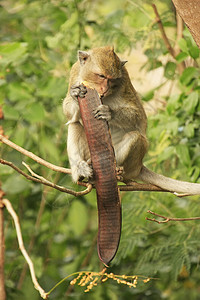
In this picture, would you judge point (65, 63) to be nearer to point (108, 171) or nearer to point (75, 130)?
point (75, 130)

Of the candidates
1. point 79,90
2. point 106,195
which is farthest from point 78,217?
point 106,195

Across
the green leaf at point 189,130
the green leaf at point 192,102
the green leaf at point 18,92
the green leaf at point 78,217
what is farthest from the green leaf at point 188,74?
the green leaf at point 78,217

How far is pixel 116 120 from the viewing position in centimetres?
357

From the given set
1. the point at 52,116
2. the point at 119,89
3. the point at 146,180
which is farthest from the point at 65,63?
the point at 146,180

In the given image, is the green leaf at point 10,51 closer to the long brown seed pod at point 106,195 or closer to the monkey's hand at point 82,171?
the monkey's hand at point 82,171

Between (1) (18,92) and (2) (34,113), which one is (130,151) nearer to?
(2) (34,113)

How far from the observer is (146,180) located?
3.64m

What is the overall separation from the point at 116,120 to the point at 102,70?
459mm

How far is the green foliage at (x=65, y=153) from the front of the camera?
3609 millimetres

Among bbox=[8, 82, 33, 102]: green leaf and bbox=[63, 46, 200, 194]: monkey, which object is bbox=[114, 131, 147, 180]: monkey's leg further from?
bbox=[8, 82, 33, 102]: green leaf

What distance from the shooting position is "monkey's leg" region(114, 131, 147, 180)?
3459mm

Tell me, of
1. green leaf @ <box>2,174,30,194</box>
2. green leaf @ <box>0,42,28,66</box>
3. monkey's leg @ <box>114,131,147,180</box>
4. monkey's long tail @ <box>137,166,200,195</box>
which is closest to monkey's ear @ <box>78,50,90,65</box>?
green leaf @ <box>0,42,28,66</box>

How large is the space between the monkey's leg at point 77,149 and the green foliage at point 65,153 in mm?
178

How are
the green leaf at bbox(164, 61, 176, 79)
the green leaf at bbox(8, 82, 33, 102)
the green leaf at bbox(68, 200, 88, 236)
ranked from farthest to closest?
1. the green leaf at bbox(68, 200, 88, 236)
2. the green leaf at bbox(164, 61, 176, 79)
3. the green leaf at bbox(8, 82, 33, 102)
